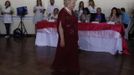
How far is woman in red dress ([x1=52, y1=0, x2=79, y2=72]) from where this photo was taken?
195 inches

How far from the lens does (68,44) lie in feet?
16.9

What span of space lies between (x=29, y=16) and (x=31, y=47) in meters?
2.70

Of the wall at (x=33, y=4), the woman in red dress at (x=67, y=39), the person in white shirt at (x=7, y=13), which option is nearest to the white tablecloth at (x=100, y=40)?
the woman in red dress at (x=67, y=39)

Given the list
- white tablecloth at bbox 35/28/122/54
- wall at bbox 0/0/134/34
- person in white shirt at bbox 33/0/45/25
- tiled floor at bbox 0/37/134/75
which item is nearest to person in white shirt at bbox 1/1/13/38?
wall at bbox 0/0/134/34

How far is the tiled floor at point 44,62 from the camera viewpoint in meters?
5.89

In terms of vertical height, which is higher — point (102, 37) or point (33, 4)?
point (33, 4)

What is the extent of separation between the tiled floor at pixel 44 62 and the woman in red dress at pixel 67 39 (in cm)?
23

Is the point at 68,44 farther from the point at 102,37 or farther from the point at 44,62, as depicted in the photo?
the point at 102,37

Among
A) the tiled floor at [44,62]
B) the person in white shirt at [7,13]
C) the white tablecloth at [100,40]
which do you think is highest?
the person in white shirt at [7,13]

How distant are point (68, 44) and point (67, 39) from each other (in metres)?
0.09

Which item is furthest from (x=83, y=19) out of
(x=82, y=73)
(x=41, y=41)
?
(x=82, y=73)

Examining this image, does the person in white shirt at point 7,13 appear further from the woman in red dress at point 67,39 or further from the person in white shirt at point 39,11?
the woman in red dress at point 67,39

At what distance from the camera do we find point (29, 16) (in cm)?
1102

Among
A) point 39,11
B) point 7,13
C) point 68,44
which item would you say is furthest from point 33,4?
point 68,44
